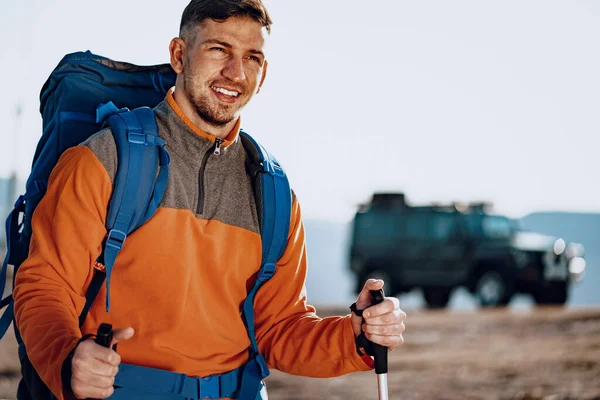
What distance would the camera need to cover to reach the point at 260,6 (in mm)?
2697

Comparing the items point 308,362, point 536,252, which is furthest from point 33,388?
point 536,252

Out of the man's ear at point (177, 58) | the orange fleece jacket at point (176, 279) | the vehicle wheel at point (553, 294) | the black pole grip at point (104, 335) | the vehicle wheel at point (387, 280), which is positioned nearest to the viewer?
the black pole grip at point (104, 335)

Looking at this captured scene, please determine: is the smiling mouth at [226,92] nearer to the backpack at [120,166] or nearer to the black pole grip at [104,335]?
the backpack at [120,166]

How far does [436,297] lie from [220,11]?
18.2 metres

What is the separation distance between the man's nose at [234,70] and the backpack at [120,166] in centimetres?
26

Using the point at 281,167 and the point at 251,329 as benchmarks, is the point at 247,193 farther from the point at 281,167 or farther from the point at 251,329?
the point at 251,329

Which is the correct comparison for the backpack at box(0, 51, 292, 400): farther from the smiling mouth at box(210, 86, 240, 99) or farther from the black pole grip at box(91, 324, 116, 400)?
the black pole grip at box(91, 324, 116, 400)

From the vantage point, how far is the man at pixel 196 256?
2.30 metres

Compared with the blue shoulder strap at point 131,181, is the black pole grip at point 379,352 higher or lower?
lower

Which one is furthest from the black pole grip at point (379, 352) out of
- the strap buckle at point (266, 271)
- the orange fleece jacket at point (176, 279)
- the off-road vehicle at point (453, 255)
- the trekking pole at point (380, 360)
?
the off-road vehicle at point (453, 255)

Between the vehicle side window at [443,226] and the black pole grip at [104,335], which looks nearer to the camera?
the black pole grip at [104,335]

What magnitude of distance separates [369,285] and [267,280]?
0.44 m

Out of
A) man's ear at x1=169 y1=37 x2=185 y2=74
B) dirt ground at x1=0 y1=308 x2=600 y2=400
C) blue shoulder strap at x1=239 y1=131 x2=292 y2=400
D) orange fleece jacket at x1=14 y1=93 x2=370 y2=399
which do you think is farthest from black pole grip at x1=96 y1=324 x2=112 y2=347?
dirt ground at x1=0 y1=308 x2=600 y2=400

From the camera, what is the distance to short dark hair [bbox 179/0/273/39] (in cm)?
262
